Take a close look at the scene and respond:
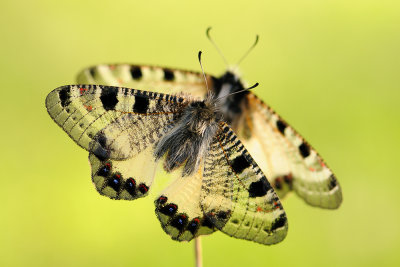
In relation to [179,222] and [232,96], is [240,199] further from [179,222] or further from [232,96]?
[232,96]

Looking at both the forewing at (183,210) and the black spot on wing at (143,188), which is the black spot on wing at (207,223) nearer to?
the forewing at (183,210)

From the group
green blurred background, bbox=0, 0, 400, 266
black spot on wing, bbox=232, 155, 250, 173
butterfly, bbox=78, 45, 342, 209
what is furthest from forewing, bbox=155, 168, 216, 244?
green blurred background, bbox=0, 0, 400, 266

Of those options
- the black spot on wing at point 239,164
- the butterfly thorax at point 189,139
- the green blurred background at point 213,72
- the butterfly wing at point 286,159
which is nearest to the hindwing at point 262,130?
the butterfly wing at point 286,159

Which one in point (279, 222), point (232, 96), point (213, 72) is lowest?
point (279, 222)

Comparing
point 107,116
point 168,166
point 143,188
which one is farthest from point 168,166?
point 107,116

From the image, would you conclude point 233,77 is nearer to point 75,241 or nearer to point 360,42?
point 75,241

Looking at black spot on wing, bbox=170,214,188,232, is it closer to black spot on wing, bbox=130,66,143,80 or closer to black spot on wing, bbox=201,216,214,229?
black spot on wing, bbox=201,216,214,229
